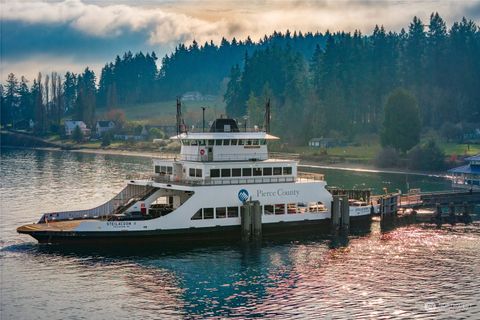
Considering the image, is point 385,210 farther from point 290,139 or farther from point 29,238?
point 290,139

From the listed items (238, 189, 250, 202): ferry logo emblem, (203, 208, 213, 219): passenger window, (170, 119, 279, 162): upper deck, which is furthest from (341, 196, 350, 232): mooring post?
(203, 208, 213, 219): passenger window

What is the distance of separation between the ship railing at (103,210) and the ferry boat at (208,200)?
85 millimetres

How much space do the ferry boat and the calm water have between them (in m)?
1.70

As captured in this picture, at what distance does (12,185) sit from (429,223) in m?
62.3

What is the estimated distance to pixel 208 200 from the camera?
190ft

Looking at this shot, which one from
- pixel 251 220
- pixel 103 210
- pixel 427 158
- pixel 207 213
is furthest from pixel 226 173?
pixel 427 158

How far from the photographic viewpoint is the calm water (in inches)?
1654

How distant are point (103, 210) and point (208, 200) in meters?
9.66

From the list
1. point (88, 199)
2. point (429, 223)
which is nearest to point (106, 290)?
point (429, 223)

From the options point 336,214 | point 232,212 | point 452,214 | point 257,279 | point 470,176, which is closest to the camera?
point 257,279

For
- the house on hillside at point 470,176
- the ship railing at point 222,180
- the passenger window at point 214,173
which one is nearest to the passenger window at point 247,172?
the ship railing at point 222,180

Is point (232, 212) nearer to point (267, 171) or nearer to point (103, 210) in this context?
point (267, 171)

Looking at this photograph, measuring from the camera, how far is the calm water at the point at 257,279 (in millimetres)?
42000

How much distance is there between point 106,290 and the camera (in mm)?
45250
